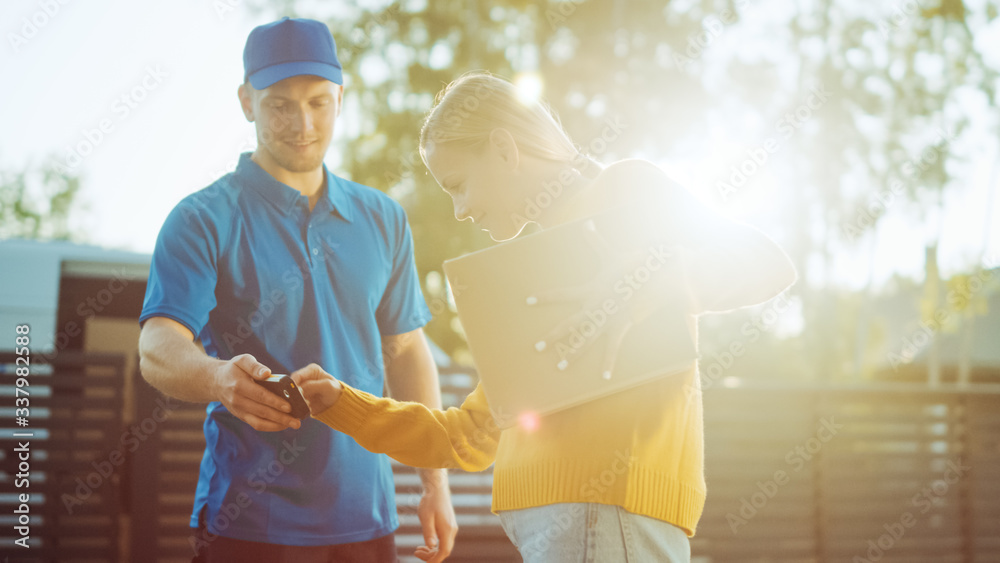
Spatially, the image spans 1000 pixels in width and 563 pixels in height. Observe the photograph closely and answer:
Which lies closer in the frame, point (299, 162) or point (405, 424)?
point (405, 424)

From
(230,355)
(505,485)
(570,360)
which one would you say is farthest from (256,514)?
(570,360)

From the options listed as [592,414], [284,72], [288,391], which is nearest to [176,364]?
[288,391]

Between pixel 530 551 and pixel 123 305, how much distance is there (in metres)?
7.81

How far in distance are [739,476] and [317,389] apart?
17.2 feet

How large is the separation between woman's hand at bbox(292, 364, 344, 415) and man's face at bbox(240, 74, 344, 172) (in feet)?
2.64

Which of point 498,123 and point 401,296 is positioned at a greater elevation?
point 498,123

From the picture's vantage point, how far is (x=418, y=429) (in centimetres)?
174

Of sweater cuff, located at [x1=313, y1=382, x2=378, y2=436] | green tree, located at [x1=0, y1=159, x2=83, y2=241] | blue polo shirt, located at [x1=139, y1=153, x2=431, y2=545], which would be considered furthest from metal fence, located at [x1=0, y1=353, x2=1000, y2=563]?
green tree, located at [x1=0, y1=159, x2=83, y2=241]

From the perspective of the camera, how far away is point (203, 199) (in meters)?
2.12

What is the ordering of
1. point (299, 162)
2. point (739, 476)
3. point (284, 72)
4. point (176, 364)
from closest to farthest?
point (176, 364) < point (284, 72) < point (299, 162) < point (739, 476)

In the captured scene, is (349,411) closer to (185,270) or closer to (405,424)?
(405,424)

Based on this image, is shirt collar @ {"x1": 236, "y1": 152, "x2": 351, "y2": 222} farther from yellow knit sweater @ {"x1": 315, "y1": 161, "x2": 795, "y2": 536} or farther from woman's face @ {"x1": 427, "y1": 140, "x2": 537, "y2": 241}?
yellow knit sweater @ {"x1": 315, "y1": 161, "x2": 795, "y2": 536}

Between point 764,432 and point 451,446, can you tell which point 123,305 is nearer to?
point 764,432

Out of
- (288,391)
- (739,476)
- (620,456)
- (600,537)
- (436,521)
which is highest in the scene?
(288,391)
